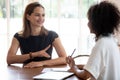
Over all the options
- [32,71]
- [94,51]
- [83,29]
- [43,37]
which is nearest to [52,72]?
[32,71]

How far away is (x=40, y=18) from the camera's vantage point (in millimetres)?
2729

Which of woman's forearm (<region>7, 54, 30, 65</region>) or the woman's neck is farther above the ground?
the woman's neck

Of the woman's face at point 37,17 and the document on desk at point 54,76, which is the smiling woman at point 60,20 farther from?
the document on desk at point 54,76

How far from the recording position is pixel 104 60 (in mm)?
1577

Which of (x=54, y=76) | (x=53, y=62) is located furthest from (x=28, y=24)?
(x=54, y=76)

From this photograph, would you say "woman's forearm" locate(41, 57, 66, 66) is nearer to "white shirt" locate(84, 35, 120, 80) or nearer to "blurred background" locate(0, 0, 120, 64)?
"white shirt" locate(84, 35, 120, 80)

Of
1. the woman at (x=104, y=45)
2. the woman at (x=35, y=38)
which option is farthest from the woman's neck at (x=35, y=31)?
the woman at (x=104, y=45)

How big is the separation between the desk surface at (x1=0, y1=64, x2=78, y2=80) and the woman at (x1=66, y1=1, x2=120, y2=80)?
0.90 feet

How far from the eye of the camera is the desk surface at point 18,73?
187 centimetres

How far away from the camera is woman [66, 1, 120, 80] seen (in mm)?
1573

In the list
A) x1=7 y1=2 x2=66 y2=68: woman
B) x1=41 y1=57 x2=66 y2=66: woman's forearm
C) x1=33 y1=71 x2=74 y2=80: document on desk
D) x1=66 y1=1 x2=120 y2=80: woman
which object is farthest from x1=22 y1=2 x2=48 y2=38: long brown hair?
x1=66 y1=1 x2=120 y2=80: woman

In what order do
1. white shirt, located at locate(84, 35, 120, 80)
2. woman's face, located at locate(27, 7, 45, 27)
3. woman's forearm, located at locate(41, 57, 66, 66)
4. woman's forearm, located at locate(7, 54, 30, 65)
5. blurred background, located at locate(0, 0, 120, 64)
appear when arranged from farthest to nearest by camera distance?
blurred background, located at locate(0, 0, 120, 64) → woman's face, located at locate(27, 7, 45, 27) → woman's forearm, located at locate(7, 54, 30, 65) → woman's forearm, located at locate(41, 57, 66, 66) → white shirt, located at locate(84, 35, 120, 80)

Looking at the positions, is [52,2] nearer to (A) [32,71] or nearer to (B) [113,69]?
(A) [32,71]

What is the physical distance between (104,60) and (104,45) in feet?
0.32
